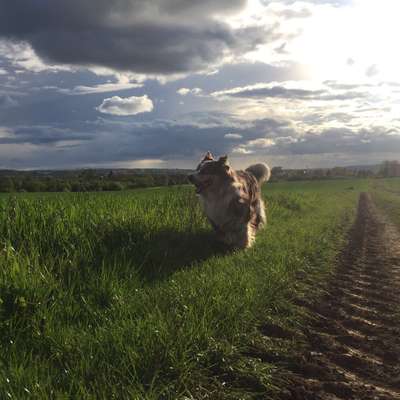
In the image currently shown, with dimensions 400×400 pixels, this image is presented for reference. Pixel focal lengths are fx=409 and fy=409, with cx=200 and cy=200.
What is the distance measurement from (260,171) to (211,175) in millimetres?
4695

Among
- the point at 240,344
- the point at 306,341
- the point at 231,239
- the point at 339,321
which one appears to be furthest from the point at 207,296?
the point at 231,239

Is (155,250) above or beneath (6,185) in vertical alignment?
beneath

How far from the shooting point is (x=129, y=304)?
5129 millimetres

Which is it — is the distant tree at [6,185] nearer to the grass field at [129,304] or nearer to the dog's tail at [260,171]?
the dog's tail at [260,171]

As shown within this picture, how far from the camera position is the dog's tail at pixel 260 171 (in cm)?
1351

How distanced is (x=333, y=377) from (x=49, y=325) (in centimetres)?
305

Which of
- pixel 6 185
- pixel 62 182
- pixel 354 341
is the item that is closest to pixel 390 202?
pixel 62 182

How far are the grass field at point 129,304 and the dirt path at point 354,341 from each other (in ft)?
1.28

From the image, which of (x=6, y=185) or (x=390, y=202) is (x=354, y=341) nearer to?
(x=6, y=185)

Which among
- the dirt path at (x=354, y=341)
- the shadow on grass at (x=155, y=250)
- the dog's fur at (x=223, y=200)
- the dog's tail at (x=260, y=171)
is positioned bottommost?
the dirt path at (x=354, y=341)

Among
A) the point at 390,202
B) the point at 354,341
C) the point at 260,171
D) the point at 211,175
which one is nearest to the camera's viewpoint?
the point at 354,341

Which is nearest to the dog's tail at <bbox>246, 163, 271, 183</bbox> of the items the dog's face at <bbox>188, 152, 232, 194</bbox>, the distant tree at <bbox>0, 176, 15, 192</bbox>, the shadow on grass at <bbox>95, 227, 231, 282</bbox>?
the dog's face at <bbox>188, 152, 232, 194</bbox>

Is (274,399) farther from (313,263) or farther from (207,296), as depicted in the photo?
(313,263)

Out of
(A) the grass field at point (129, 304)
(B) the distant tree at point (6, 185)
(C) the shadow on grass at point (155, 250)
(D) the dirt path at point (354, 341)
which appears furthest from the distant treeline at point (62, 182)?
(D) the dirt path at point (354, 341)
